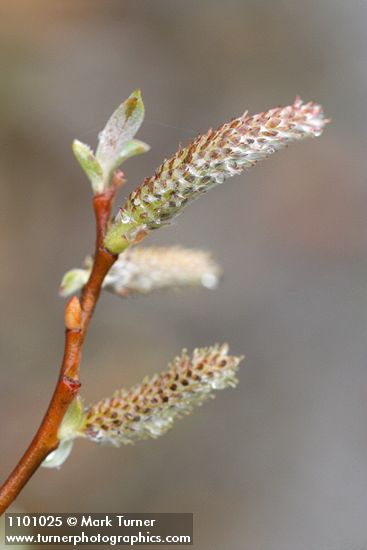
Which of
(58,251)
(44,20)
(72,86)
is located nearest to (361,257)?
(58,251)

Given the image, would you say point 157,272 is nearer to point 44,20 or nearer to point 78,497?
point 78,497

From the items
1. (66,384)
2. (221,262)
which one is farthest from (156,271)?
(221,262)

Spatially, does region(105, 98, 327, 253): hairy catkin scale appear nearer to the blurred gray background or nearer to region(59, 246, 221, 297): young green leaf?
region(59, 246, 221, 297): young green leaf

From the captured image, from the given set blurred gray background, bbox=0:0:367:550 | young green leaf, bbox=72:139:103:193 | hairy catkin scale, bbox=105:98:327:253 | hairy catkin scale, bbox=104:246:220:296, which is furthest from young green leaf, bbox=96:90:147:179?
blurred gray background, bbox=0:0:367:550

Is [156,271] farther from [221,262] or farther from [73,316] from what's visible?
[221,262]

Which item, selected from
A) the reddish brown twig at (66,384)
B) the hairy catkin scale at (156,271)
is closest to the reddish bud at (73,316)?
the reddish brown twig at (66,384)
